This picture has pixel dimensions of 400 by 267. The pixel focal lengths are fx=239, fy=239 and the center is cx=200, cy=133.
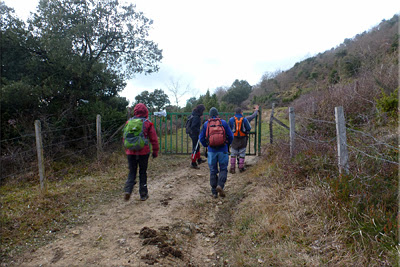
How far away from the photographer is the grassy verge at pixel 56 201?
11.6ft

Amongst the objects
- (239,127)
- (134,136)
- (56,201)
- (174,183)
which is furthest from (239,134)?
(56,201)

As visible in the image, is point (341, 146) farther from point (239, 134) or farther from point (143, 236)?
point (143, 236)

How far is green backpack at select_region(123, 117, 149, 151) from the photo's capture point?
4512mm

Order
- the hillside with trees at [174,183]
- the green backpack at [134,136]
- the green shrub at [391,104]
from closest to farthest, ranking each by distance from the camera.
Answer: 1. the hillside with trees at [174,183]
2. the green backpack at [134,136]
3. the green shrub at [391,104]

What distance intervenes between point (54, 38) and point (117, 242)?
29.5ft

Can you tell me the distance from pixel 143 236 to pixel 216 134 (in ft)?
7.45

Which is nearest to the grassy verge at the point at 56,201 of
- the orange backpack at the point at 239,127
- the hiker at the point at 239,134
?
the hiker at the point at 239,134

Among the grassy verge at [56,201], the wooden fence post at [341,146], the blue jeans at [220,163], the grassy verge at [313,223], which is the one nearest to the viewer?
the grassy verge at [313,223]

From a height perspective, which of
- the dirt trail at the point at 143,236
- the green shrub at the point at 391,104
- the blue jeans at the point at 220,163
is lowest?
the dirt trail at the point at 143,236

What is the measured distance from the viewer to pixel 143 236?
342 centimetres

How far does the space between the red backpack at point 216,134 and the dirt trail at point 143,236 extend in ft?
4.06

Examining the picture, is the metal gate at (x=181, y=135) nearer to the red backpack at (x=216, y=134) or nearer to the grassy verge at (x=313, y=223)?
the red backpack at (x=216, y=134)

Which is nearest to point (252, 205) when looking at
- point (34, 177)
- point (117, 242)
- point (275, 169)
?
point (275, 169)

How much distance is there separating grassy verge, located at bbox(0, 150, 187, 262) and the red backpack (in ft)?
7.98
